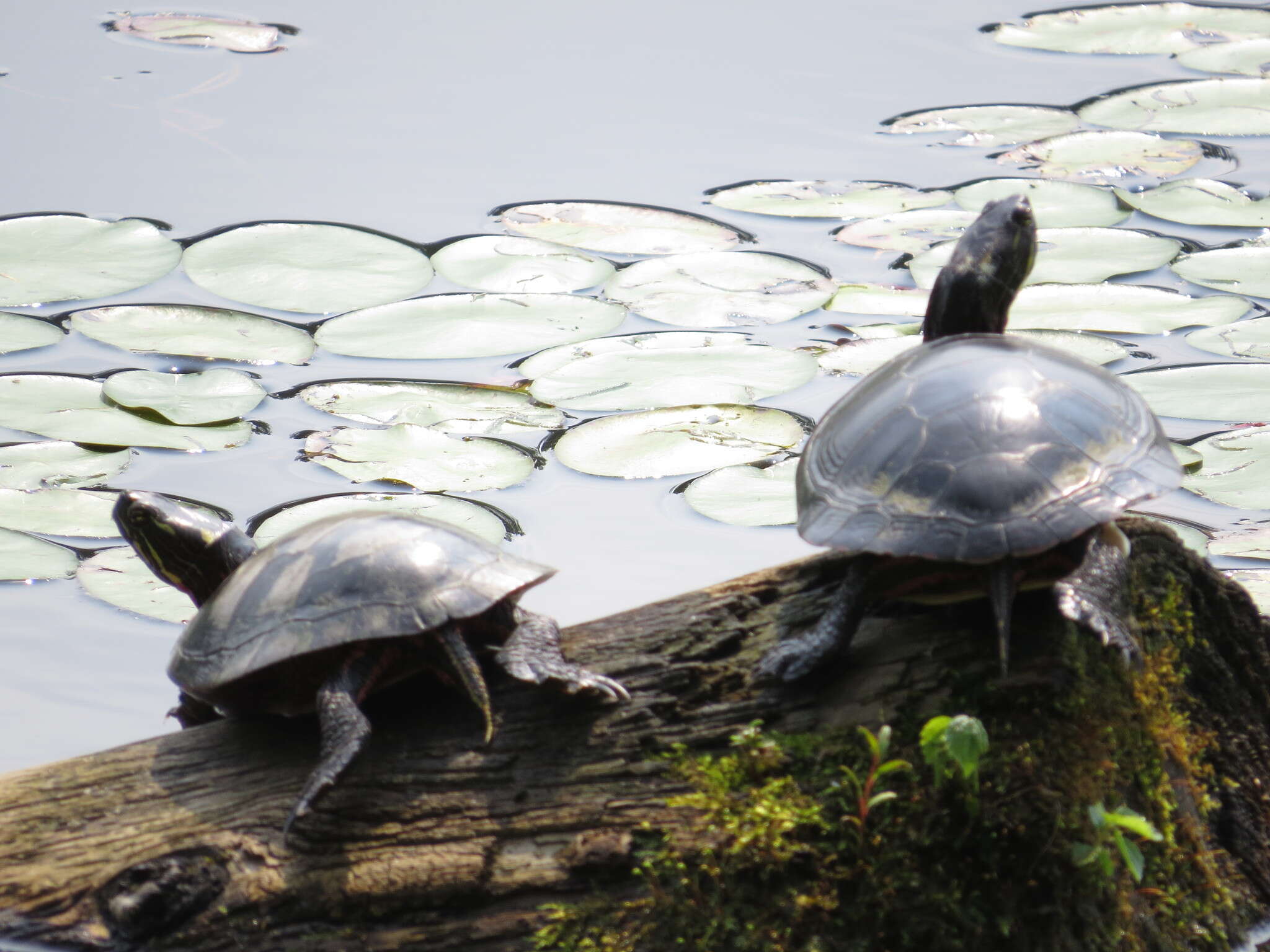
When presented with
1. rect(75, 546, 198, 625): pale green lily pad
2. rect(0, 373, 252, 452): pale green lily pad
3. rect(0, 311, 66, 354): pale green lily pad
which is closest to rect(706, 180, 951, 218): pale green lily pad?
rect(0, 373, 252, 452): pale green lily pad

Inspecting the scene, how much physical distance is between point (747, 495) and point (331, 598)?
139cm

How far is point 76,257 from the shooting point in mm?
4082

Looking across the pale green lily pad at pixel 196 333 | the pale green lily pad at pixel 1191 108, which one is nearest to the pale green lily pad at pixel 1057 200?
the pale green lily pad at pixel 1191 108

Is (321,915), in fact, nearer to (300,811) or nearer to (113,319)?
(300,811)

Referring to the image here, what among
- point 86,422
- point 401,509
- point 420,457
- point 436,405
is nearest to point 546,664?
point 401,509

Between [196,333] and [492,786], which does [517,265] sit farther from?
[492,786]

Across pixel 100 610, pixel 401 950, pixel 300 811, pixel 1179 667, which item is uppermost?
pixel 1179 667

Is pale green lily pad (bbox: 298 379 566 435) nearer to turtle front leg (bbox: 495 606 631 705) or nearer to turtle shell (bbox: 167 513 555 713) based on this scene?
turtle shell (bbox: 167 513 555 713)

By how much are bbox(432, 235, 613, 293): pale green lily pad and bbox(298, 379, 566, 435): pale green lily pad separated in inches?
22.9

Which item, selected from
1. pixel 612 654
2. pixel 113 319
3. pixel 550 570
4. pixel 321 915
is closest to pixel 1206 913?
pixel 612 654

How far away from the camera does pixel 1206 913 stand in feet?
5.90

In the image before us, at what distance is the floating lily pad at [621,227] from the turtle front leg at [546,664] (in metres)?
2.50

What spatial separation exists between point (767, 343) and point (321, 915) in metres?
2.38

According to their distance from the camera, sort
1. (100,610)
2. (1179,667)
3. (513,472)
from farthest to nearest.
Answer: (513,472) < (100,610) < (1179,667)
